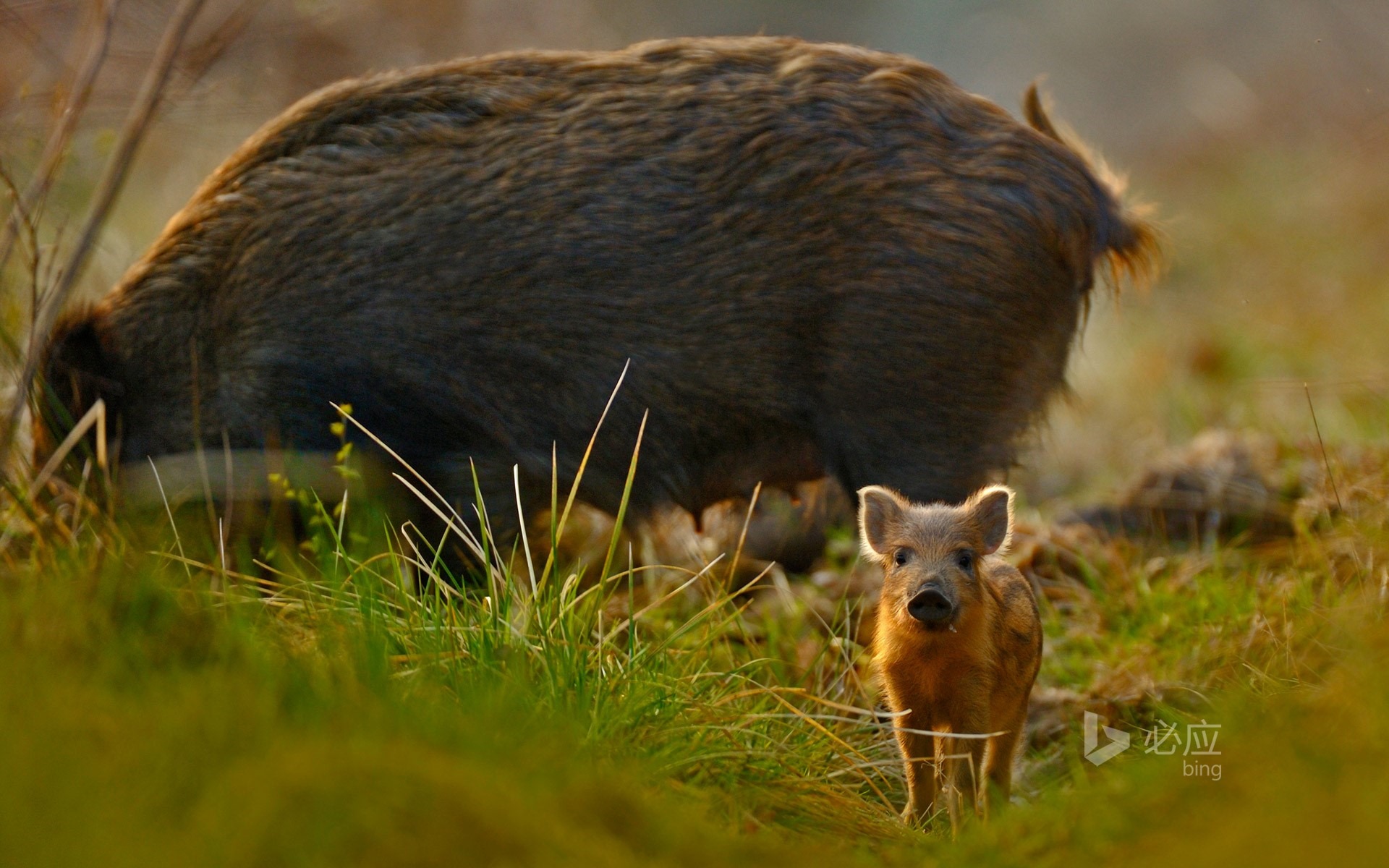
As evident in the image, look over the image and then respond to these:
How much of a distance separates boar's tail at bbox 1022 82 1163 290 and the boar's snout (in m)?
1.69

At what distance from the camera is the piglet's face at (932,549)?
2.75m

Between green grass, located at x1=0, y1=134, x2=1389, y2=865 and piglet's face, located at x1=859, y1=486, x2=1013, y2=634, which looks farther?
piglet's face, located at x1=859, y1=486, x2=1013, y2=634

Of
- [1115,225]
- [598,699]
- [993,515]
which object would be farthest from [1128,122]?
[598,699]

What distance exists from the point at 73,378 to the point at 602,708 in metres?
2.11

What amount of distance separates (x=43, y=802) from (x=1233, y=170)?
49.3 feet

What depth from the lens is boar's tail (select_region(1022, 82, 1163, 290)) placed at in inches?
160

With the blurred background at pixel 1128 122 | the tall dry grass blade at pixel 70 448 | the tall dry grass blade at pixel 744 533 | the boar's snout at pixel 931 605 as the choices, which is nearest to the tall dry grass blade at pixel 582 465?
the tall dry grass blade at pixel 744 533

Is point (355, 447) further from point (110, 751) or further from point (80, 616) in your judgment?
point (110, 751)

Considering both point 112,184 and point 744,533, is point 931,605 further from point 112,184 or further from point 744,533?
point 112,184

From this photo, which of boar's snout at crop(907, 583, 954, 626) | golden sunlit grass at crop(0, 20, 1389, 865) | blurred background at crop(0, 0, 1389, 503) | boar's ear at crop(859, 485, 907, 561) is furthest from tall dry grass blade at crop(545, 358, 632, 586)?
blurred background at crop(0, 0, 1389, 503)

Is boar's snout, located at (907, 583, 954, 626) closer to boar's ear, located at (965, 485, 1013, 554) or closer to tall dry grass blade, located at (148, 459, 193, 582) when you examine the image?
boar's ear, located at (965, 485, 1013, 554)

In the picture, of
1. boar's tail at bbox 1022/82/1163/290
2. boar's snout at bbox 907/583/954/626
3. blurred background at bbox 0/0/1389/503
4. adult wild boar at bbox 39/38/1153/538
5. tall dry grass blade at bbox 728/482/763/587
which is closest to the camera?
boar's snout at bbox 907/583/954/626

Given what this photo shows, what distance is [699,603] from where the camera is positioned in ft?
14.7

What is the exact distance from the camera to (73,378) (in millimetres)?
3898
